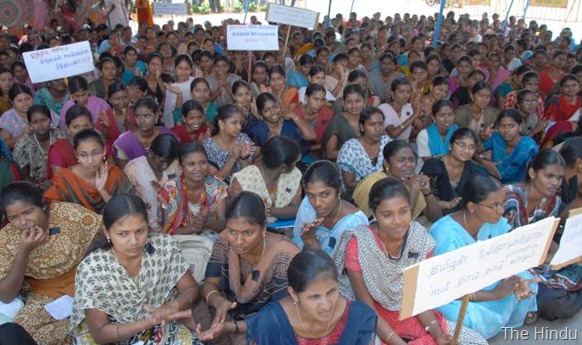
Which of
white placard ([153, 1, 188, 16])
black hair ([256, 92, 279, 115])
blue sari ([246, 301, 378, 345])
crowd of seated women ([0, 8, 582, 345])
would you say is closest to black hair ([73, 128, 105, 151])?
crowd of seated women ([0, 8, 582, 345])

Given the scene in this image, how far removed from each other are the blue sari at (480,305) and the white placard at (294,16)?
465 centimetres

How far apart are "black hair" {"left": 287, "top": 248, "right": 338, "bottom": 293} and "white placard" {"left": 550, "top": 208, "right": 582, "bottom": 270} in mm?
1097

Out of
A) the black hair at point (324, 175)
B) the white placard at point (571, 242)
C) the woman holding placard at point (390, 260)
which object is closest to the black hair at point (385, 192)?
the woman holding placard at point (390, 260)

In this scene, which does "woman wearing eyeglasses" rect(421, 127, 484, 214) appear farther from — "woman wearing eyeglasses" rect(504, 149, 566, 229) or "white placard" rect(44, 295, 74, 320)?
"white placard" rect(44, 295, 74, 320)

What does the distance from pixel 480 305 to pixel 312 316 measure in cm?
126

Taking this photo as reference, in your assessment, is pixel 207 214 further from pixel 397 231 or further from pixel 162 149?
pixel 397 231

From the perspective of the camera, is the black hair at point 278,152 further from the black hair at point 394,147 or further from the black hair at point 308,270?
the black hair at point 308,270

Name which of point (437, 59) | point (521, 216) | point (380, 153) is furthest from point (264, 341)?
point (437, 59)

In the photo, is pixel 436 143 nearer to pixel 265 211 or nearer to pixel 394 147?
pixel 394 147

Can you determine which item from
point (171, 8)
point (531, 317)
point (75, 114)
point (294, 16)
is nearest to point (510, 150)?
point (531, 317)

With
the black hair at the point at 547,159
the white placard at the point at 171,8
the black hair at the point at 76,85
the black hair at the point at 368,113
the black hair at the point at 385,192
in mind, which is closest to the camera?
the black hair at the point at 385,192

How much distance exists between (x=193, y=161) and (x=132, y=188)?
497mm

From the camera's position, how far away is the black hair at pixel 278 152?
148 inches

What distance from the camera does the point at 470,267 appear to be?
2.00m
